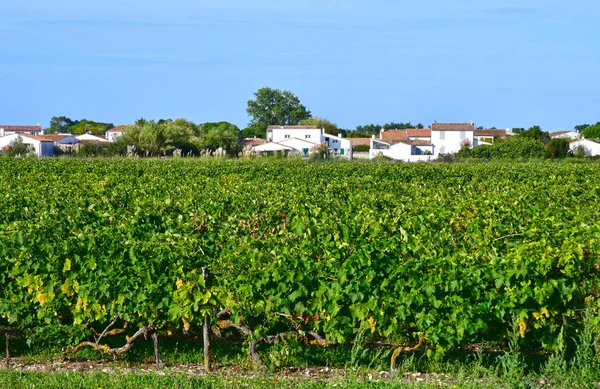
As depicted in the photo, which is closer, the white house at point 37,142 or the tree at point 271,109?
the white house at point 37,142

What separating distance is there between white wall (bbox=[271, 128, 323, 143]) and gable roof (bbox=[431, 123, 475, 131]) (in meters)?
17.0

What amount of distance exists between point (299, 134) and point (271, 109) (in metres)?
48.6

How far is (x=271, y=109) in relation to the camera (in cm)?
16800

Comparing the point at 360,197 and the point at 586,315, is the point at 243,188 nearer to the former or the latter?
the point at 360,197

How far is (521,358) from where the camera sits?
8750mm

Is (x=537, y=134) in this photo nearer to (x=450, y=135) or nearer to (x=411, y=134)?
(x=450, y=135)

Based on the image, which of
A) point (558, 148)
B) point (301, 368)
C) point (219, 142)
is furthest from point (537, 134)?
point (301, 368)

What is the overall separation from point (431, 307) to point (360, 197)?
676 centimetres

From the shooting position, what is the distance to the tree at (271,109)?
547 feet

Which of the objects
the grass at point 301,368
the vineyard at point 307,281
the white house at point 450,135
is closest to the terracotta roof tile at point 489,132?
the white house at point 450,135

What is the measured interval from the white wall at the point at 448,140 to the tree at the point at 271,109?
166 ft

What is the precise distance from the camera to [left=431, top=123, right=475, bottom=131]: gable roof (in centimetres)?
11962

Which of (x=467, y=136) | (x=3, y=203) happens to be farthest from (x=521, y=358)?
(x=467, y=136)

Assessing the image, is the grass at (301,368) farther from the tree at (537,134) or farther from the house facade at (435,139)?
the tree at (537,134)
